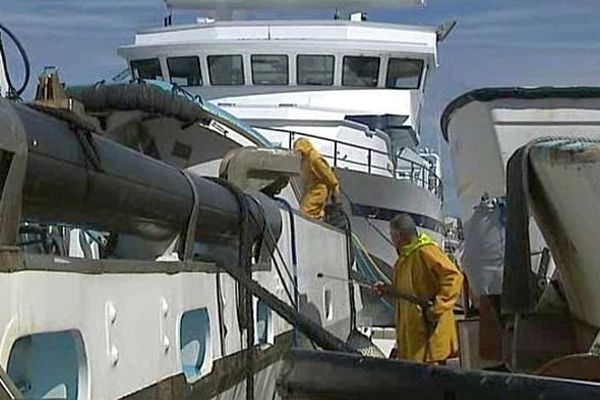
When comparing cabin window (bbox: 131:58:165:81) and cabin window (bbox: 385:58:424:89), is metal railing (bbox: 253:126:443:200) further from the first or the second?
cabin window (bbox: 131:58:165:81)

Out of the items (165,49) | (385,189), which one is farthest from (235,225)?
(165,49)

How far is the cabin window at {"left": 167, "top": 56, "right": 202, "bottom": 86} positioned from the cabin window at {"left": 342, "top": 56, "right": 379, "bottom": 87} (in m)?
2.15

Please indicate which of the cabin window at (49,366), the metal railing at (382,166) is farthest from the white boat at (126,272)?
the metal railing at (382,166)

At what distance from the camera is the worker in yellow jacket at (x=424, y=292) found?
23.7 ft

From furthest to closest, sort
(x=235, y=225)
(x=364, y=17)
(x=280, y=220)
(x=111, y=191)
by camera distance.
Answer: (x=364, y=17) < (x=280, y=220) < (x=235, y=225) < (x=111, y=191)

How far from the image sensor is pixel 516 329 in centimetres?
555

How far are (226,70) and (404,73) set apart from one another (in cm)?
280

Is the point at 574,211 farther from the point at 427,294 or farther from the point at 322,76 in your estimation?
the point at 322,76

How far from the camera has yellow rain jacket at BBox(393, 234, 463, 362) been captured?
7219 millimetres

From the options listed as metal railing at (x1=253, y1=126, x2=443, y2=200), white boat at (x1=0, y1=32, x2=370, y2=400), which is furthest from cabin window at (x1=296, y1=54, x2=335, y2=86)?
white boat at (x1=0, y1=32, x2=370, y2=400)

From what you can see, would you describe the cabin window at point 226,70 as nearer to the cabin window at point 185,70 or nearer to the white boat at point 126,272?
the cabin window at point 185,70

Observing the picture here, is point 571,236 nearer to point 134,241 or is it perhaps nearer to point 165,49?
point 134,241

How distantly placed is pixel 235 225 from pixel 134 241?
776 millimetres

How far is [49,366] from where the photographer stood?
3.22 meters
